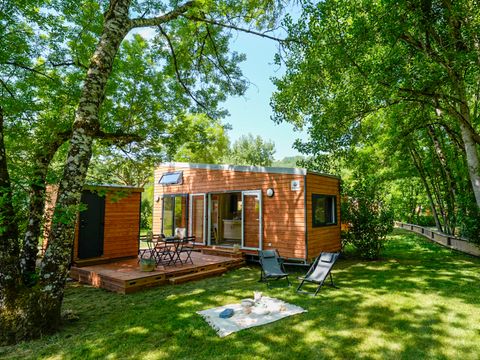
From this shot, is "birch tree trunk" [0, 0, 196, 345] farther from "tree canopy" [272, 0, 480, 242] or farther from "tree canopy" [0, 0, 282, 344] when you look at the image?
"tree canopy" [272, 0, 480, 242]

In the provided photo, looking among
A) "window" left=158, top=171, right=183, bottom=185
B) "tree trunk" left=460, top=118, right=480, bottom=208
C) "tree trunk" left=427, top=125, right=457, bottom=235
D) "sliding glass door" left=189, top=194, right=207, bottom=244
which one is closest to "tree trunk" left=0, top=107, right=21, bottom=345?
"sliding glass door" left=189, top=194, right=207, bottom=244

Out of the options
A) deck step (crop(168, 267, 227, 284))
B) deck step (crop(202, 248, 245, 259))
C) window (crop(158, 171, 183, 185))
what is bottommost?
deck step (crop(168, 267, 227, 284))

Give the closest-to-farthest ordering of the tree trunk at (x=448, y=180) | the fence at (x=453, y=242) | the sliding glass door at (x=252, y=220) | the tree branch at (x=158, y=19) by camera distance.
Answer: the tree branch at (x=158, y=19) → the sliding glass door at (x=252, y=220) → the fence at (x=453, y=242) → the tree trunk at (x=448, y=180)

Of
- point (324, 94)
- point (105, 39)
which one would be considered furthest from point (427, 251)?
point (105, 39)

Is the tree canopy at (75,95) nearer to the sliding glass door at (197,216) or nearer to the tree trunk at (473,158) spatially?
the sliding glass door at (197,216)

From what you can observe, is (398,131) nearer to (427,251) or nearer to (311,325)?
(427,251)

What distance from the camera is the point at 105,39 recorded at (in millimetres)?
4207

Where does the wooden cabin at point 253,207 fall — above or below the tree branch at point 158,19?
below

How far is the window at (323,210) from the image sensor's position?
26.8 feet

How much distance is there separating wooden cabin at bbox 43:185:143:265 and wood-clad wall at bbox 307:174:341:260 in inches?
197

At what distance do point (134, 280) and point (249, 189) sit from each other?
4.30m

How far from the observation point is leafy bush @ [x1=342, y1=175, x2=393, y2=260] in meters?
8.59

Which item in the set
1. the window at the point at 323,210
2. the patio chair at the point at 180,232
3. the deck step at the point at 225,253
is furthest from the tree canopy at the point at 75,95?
the window at the point at 323,210

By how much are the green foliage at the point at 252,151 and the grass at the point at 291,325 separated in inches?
1263
